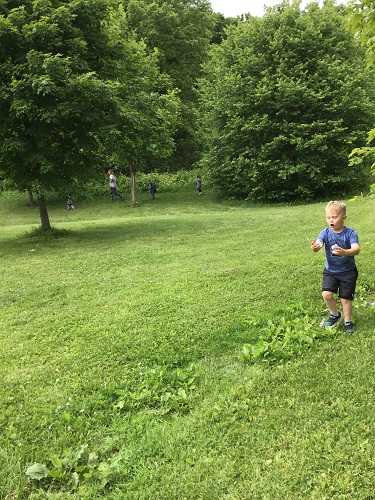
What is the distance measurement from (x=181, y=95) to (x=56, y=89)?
78.7 ft

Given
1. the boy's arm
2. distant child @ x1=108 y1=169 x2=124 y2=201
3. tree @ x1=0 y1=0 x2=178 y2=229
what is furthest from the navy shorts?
distant child @ x1=108 y1=169 x2=124 y2=201

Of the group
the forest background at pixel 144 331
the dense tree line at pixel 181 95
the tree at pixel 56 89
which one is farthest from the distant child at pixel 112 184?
the tree at pixel 56 89

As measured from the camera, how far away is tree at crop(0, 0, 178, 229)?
945 cm

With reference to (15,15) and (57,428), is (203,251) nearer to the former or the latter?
(57,428)

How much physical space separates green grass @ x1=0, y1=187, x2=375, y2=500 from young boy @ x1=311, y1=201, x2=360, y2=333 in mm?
367

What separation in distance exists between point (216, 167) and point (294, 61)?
650cm

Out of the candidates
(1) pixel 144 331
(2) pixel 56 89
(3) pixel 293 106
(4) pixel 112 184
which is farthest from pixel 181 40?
(1) pixel 144 331

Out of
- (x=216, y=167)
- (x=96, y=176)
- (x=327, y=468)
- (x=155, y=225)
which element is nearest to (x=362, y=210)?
(x=155, y=225)

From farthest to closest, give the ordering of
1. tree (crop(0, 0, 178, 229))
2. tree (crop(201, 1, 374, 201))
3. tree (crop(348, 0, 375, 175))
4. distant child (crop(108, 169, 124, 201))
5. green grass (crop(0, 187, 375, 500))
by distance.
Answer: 1. distant child (crop(108, 169, 124, 201))
2. tree (crop(201, 1, 374, 201))
3. tree (crop(0, 0, 178, 229))
4. tree (crop(348, 0, 375, 175))
5. green grass (crop(0, 187, 375, 500))

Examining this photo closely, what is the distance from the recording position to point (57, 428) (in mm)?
3061

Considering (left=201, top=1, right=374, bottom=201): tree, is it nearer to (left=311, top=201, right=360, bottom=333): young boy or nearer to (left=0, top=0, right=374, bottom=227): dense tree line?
(left=0, top=0, right=374, bottom=227): dense tree line

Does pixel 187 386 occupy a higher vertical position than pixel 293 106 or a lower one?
lower

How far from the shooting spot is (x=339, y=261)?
404 centimetres

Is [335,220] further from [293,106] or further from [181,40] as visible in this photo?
[181,40]
